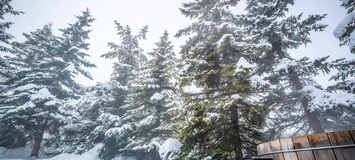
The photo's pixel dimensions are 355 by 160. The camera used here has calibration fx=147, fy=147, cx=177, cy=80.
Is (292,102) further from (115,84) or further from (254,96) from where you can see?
(115,84)

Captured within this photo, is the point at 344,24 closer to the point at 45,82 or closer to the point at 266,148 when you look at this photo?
the point at 266,148

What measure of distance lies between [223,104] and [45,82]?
74.9 feet

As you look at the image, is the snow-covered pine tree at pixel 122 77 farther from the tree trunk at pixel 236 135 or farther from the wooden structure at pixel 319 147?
the wooden structure at pixel 319 147

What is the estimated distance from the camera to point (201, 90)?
25.8 feet

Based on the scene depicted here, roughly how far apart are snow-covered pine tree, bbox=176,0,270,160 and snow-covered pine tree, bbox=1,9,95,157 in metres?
14.2

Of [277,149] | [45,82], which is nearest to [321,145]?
[277,149]

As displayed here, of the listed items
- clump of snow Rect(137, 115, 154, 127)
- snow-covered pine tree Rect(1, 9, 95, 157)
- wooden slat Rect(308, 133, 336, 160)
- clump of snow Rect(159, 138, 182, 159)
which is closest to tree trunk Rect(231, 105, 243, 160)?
clump of snow Rect(159, 138, 182, 159)

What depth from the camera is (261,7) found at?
10961 millimetres

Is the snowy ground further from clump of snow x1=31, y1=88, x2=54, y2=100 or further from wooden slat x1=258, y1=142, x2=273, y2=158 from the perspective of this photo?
clump of snow x1=31, y1=88, x2=54, y2=100

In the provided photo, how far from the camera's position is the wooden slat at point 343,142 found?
178 cm

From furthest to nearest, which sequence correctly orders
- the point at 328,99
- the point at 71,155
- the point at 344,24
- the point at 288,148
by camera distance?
the point at 71,155 < the point at 328,99 < the point at 344,24 < the point at 288,148

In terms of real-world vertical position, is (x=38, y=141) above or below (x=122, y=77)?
below

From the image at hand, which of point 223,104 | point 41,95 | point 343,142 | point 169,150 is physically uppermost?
point 41,95

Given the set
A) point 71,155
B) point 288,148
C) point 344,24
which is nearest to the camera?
point 288,148
